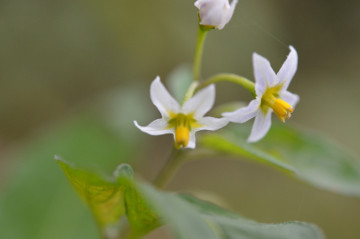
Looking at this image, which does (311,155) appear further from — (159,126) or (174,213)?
(174,213)

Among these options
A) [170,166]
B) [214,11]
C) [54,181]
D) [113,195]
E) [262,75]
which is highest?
[214,11]

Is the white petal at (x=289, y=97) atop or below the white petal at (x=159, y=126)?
below

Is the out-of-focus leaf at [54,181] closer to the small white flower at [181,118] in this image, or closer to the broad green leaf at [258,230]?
the small white flower at [181,118]

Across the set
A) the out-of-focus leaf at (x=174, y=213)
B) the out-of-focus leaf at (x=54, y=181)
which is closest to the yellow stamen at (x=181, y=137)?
the out-of-focus leaf at (x=174, y=213)

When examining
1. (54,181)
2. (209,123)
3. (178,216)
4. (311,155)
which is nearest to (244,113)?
(209,123)

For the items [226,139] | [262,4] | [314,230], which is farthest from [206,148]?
[262,4]

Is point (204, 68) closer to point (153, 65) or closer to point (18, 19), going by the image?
point (153, 65)

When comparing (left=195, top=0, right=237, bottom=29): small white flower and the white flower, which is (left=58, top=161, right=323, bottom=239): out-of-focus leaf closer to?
the white flower

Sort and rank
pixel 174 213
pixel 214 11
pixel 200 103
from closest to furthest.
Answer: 1. pixel 174 213
2. pixel 200 103
3. pixel 214 11
